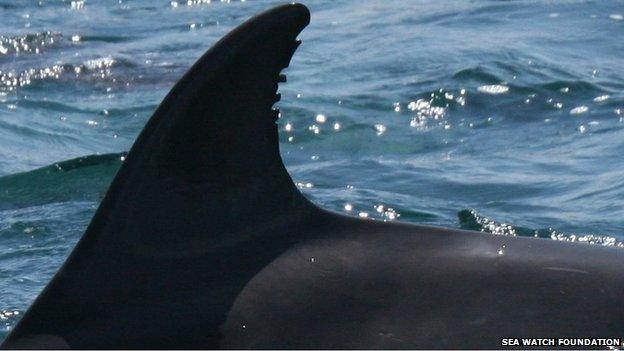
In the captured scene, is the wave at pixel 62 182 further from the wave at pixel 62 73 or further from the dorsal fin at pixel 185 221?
the dorsal fin at pixel 185 221

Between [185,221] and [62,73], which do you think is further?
[62,73]

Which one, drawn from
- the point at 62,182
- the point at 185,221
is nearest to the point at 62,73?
the point at 62,182

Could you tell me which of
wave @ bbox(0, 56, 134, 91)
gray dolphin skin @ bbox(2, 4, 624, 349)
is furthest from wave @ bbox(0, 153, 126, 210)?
gray dolphin skin @ bbox(2, 4, 624, 349)

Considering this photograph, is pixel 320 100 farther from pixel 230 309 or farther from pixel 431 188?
pixel 230 309

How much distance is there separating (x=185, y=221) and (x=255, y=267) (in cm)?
26

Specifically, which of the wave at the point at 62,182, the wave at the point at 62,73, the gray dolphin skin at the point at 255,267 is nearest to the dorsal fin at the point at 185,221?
the gray dolphin skin at the point at 255,267

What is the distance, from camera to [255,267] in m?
3.98

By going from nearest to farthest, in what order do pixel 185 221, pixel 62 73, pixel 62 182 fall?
pixel 185 221, pixel 62 182, pixel 62 73

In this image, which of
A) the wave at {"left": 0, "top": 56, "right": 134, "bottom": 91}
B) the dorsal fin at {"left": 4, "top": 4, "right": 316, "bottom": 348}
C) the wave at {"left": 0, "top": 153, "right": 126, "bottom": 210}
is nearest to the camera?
the dorsal fin at {"left": 4, "top": 4, "right": 316, "bottom": 348}

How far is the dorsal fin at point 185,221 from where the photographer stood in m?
3.73

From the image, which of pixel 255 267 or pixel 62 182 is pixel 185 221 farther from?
pixel 62 182

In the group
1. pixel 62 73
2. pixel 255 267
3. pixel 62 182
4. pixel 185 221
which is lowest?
pixel 62 182

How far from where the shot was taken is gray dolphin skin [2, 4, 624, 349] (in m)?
3.77

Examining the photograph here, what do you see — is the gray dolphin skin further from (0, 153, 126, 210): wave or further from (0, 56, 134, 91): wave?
(0, 56, 134, 91): wave
